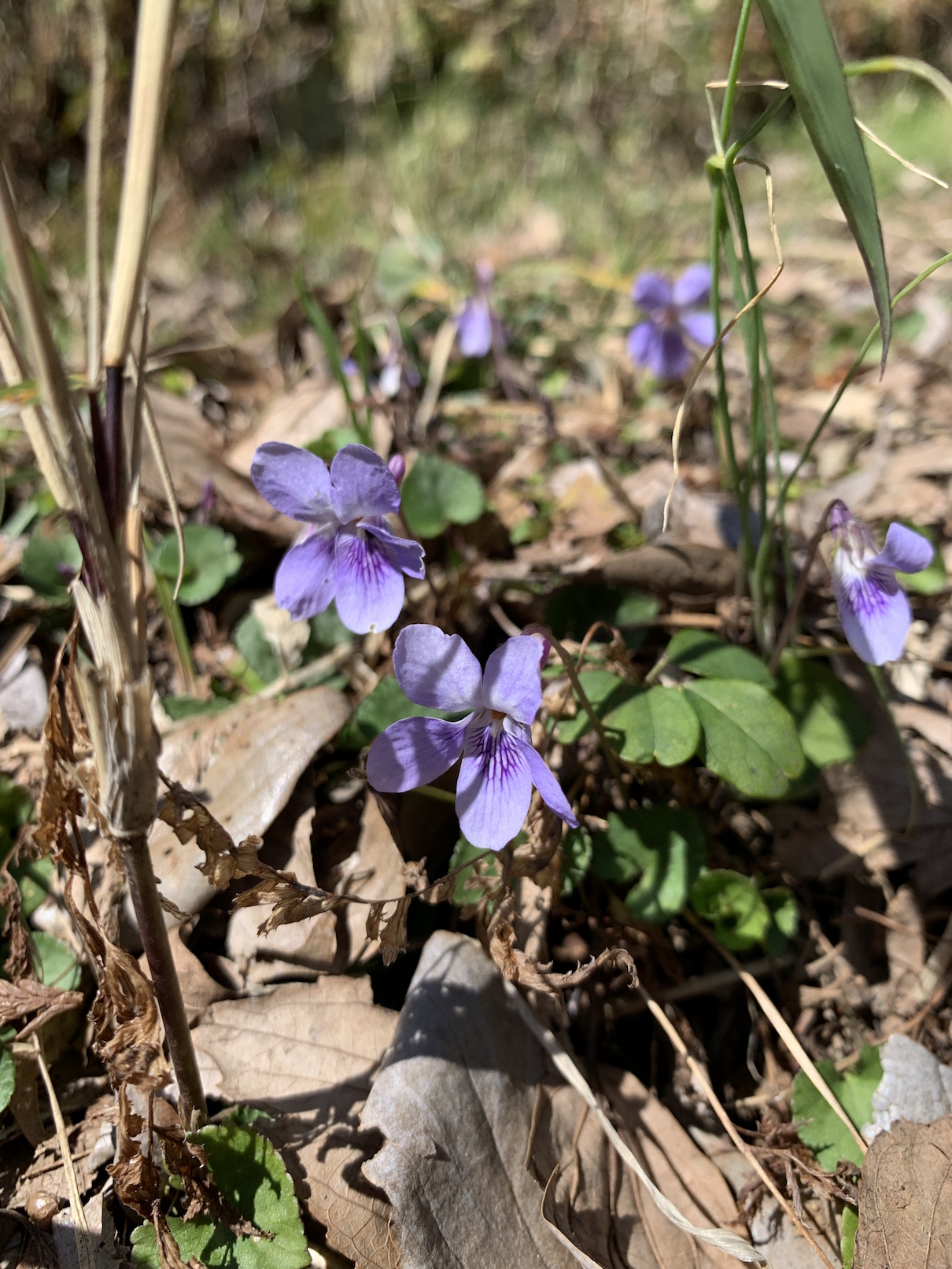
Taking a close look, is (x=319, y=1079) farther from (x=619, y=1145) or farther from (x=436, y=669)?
(x=436, y=669)

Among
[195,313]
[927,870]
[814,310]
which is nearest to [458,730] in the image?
[927,870]

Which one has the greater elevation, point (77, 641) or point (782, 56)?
point (782, 56)

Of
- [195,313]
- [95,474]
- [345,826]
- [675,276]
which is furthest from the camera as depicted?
[195,313]

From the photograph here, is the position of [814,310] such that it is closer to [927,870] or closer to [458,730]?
[927,870]

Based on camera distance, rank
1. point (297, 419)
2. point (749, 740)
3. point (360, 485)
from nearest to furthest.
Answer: point (360, 485), point (749, 740), point (297, 419)

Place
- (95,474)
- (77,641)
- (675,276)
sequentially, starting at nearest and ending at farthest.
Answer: (95,474) < (77,641) < (675,276)

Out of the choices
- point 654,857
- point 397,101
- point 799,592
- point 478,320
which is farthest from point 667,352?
point 397,101
